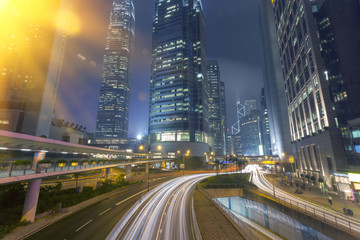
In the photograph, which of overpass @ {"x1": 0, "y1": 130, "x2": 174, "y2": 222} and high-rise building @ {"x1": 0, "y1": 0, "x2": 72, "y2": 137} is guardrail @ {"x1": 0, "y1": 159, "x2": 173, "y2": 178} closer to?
overpass @ {"x1": 0, "y1": 130, "x2": 174, "y2": 222}

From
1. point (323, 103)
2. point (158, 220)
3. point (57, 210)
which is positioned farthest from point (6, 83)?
point (323, 103)

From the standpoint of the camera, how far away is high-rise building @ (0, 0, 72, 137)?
67.1 m

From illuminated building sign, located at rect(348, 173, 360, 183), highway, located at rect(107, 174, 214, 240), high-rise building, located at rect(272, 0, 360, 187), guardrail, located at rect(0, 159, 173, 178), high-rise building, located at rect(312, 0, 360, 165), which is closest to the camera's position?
guardrail, located at rect(0, 159, 173, 178)

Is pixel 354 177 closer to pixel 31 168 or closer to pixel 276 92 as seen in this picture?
pixel 31 168

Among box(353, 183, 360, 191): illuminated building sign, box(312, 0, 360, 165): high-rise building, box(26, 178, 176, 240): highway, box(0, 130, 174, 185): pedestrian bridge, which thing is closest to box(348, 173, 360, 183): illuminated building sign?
box(353, 183, 360, 191): illuminated building sign

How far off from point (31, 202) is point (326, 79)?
7322cm

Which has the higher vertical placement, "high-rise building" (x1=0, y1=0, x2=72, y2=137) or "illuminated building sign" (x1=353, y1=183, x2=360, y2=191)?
"high-rise building" (x1=0, y1=0, x2=72, y2=137)

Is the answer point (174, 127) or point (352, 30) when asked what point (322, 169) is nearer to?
point (352, 30)

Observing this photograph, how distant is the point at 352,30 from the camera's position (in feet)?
151

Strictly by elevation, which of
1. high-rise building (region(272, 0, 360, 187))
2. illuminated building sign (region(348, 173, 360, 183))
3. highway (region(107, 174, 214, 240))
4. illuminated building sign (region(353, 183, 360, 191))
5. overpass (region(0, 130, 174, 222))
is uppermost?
high-rise building (region(272, 0, 360, 187))

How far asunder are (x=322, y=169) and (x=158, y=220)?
5341 centimetres

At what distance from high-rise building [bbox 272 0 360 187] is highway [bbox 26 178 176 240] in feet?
177

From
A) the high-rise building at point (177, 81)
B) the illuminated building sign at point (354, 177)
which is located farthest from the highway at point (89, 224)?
the high-rise building at point (177, 81)

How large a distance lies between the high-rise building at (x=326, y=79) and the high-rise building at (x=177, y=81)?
74114mm
